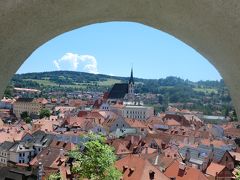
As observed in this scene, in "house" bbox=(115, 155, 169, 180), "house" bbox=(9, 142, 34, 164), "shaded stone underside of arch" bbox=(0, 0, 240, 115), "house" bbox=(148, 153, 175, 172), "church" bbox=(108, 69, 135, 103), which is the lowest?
"house" bbox=(9, 142, 34, 164)

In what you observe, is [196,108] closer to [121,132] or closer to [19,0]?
[121,132]

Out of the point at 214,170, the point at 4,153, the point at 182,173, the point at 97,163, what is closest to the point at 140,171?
the point at 182,173

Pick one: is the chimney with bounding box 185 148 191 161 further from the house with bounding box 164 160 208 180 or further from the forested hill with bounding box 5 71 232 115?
the forested hill with bounding box 5 71 232 115

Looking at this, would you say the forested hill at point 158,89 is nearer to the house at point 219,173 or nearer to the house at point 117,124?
the house at point 117,124

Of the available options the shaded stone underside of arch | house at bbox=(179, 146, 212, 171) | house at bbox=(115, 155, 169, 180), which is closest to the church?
house at bbox=(179, 146, 212, 171)

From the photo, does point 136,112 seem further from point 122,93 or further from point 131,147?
point 131,147

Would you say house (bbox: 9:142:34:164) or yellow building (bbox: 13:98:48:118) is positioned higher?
yellow building (bbox: 13:98:48:118)

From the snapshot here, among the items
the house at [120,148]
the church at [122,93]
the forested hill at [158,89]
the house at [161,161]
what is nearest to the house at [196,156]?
the house at [161,161]
